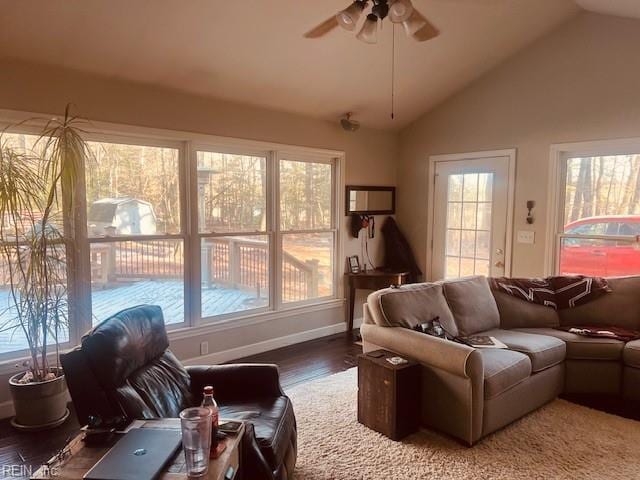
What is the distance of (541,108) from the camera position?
14.7 ft

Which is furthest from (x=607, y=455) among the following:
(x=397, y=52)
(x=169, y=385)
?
(x=397, y=52)

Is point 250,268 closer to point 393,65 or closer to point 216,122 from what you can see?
point 216,122

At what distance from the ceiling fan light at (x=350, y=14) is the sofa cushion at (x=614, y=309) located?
2984mm

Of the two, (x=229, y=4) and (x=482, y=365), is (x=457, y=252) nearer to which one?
(x=482, y=365)

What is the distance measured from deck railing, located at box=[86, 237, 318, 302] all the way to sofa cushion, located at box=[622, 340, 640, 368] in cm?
292

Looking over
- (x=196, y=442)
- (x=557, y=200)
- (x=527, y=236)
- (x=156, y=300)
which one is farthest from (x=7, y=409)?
(x=557, y=200)

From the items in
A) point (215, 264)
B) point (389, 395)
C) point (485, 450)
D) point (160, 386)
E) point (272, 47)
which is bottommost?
point (485, 450)

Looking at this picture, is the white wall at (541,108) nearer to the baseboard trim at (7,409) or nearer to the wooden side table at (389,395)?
the wooden side table at (389,395)

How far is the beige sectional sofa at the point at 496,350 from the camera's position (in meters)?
2.75

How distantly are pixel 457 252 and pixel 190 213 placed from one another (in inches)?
123

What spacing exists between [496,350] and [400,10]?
2268 mm

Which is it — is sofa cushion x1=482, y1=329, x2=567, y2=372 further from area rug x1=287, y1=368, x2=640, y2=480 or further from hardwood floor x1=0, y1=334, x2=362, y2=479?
hardwood floor x1=0, y1=334, x2=362, y2=479

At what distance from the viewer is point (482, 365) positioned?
2.70 metres

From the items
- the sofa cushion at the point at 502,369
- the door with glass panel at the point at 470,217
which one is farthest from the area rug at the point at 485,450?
the door with glass panel at the point at 470,217
